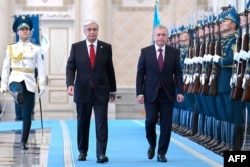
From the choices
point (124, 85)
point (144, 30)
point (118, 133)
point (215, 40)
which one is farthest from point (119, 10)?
point (215, 40)

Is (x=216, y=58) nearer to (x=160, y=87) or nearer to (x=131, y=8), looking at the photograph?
(x=160, y=87)

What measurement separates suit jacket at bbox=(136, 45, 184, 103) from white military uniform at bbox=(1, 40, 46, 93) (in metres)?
1.67

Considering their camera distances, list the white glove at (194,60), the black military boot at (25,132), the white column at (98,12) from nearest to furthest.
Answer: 1. the black military boot at (25,132)
2. the white glove at (194,60)
3. the white column at (98,12)

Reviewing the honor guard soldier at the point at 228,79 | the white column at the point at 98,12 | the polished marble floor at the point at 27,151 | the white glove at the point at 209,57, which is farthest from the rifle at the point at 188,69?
the white column at the point at 98,12

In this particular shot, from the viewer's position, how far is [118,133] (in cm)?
1270

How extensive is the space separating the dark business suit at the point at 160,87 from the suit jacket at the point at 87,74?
1.30 feet

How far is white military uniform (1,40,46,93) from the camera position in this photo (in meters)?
9.40

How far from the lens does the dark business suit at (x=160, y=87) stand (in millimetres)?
8211

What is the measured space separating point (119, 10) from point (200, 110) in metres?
9.91

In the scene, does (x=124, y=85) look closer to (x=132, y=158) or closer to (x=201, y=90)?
(x=201, y=90)

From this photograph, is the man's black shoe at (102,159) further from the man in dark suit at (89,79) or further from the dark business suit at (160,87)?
the dark business suit at (160,87)

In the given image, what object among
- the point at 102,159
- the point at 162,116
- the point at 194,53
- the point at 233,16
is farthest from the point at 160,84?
the point at 194,53

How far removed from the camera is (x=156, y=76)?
8.27 metres

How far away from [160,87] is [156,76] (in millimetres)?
140
